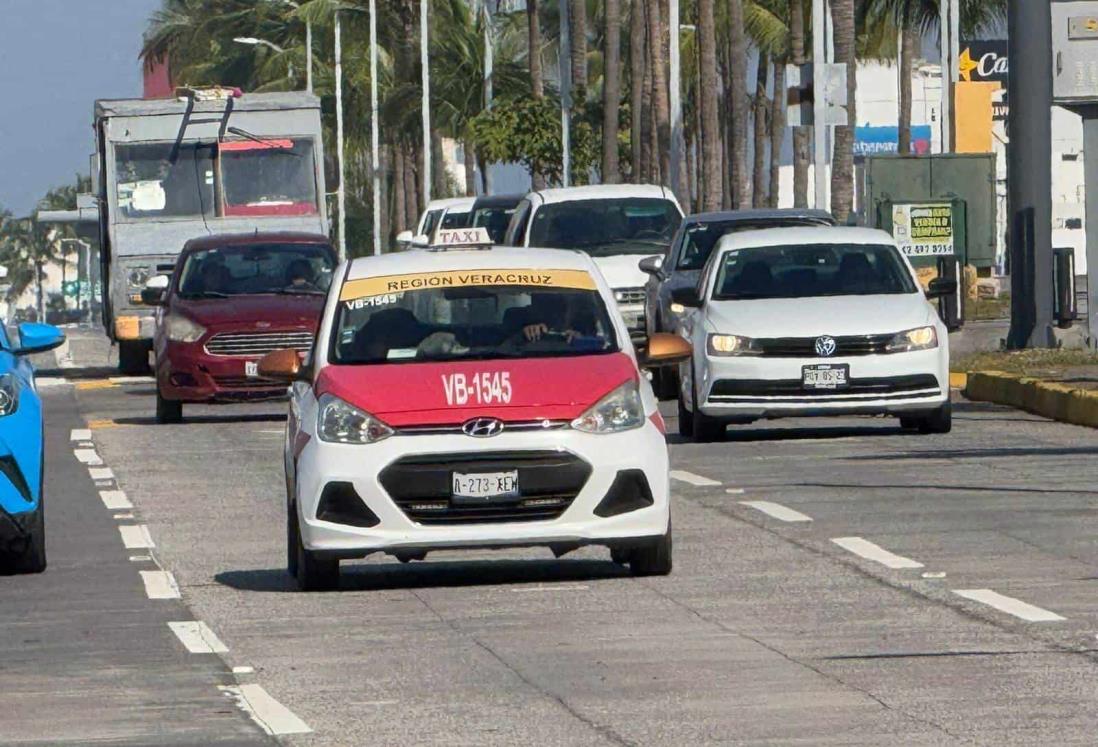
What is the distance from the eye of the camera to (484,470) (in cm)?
1320

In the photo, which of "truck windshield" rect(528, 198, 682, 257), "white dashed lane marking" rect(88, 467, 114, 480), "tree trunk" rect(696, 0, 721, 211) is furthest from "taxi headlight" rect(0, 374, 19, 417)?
"tree trunk" rect(696, 0, 721, 211)

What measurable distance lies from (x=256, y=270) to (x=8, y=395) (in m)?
14.8

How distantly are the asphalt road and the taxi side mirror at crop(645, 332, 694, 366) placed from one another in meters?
1.01

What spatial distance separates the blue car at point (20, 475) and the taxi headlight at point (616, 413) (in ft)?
9.46

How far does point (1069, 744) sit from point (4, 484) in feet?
22.7

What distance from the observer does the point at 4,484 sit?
1426 centimetres

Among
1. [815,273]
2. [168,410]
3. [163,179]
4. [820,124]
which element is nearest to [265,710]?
[815,273]

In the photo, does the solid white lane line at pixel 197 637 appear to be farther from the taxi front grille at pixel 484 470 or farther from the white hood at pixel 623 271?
the white hood at pixel 623 271

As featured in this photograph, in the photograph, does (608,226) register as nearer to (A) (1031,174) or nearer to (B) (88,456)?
(A) (1031,174)

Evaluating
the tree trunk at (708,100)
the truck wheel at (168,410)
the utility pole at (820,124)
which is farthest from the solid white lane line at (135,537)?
the tree trunk at (708,100)

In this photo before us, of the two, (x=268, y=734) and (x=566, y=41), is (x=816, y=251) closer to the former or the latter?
(x=268, y=734)

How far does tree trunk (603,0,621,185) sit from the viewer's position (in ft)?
213

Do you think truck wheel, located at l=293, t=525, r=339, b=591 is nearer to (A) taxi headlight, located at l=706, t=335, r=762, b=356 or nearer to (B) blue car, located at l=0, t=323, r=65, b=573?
(B) blue car, located at l=0, t=323, r=65, b=573

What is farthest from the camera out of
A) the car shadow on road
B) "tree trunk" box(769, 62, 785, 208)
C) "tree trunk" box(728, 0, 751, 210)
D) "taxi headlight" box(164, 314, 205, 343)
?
"tree trunk" box(769, 62, 785, 208)
